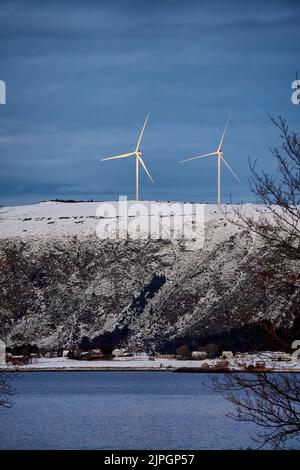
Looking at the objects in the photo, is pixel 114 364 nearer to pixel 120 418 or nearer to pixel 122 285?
pixel 122 285

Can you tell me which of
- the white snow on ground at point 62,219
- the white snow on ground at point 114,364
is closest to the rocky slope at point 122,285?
the white snow on ground at point 62,219

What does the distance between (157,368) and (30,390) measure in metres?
27.7

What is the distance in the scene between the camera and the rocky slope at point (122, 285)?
370ft

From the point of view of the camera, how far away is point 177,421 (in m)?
46.9
